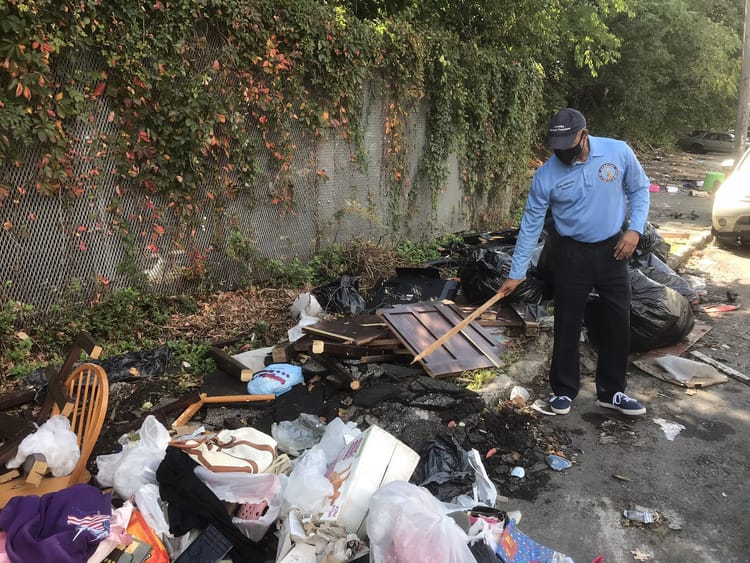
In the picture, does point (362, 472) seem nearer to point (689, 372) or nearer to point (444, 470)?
point (444, 470)

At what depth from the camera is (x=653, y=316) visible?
489 centimetres

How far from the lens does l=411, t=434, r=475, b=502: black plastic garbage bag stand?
2.90 metres

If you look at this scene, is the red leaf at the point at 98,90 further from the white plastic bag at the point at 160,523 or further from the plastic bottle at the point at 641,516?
the plastic bottle at the point at 641,516

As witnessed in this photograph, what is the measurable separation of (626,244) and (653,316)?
1686 mm

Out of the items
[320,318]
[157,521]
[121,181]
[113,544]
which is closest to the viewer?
[113,544]

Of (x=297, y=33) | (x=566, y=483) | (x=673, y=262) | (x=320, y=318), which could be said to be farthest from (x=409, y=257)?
(x=566, y=483)

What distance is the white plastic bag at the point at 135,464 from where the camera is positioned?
2.63 metres

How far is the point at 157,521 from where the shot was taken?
93.5 inches

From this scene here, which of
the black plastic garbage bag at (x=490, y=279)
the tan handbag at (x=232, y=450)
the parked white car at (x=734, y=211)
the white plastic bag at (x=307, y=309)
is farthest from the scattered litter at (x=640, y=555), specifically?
the parked white car at (x=734, y=211)

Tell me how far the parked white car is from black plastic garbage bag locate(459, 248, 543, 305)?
16.2 ft

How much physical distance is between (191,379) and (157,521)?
6.44ft

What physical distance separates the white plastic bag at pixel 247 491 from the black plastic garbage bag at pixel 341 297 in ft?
9.23

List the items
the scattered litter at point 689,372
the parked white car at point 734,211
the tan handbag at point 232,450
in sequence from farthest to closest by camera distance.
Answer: the parked white car at point 734,211, the scattered litter at point 689,372, the tan handbag at point 232,450

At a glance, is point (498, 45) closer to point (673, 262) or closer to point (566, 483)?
point (673, 262)
